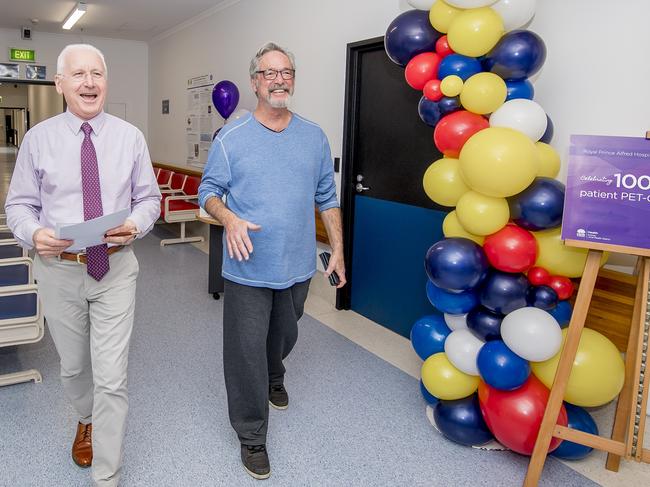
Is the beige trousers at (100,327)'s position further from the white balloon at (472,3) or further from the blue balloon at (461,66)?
the white balloon at (472,3)

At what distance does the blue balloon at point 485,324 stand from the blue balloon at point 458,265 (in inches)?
5.5

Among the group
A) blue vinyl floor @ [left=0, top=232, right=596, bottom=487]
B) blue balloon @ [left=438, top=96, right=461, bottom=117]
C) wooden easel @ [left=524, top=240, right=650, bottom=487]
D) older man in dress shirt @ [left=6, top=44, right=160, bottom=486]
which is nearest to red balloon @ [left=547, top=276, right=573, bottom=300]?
wooden easel @ [left=524, top=240, right=650, bottom=487]

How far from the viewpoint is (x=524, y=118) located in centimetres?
211

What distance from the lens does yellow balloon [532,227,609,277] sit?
6.75 feet

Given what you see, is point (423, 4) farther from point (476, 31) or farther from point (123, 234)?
point (123, 234)

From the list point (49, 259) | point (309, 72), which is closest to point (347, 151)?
point (309, 72)

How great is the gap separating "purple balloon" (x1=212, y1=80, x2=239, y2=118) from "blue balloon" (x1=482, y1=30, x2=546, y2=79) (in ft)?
12.4

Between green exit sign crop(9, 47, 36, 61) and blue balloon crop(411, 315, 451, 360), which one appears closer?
blue balloon crop(411, 315, 451, 360)

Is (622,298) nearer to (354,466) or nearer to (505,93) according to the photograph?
(505,93)

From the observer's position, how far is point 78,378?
1923mm

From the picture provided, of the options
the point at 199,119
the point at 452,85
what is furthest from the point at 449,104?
the point at 199,119

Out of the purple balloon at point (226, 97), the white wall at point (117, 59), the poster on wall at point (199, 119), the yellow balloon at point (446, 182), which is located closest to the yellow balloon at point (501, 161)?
the yellow balloon at point (446, 182)

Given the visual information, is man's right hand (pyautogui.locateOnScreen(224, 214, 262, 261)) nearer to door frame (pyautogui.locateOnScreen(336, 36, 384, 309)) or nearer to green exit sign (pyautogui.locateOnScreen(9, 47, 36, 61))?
door frame (pyautogui.locateOnScreen(336, 36, 384, 309))

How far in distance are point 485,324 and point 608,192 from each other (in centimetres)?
72
